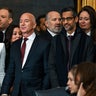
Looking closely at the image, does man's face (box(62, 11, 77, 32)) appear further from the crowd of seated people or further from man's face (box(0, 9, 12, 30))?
man's face (box(0, 9, 12, 30))

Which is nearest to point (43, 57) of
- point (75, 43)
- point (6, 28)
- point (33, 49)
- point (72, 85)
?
point (33, 49)

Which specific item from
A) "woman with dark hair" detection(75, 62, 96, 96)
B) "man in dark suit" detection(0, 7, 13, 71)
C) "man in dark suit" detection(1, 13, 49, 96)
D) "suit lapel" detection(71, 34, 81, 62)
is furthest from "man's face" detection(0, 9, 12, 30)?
"woman with dark hair" detection(75, 62, 96, 96)

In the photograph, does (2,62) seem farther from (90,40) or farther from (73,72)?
(73,72)

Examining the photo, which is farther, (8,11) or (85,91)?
(8,11)

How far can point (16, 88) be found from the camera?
17.6ft

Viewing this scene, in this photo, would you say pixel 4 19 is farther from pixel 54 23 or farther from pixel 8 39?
pixel 54 23

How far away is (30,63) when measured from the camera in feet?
17.3

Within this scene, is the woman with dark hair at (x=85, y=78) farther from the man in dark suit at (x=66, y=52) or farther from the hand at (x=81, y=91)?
the man in dark suit at (x=66, y=52)

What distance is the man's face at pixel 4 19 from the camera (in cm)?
638

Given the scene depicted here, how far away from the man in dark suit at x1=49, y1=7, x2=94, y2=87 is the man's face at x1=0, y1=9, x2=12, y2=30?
119cm

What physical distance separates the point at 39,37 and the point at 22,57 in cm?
32

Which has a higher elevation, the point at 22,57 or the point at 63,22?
the point at 63,22

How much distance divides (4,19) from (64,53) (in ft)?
4.94

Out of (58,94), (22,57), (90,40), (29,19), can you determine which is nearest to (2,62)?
(22,57)
